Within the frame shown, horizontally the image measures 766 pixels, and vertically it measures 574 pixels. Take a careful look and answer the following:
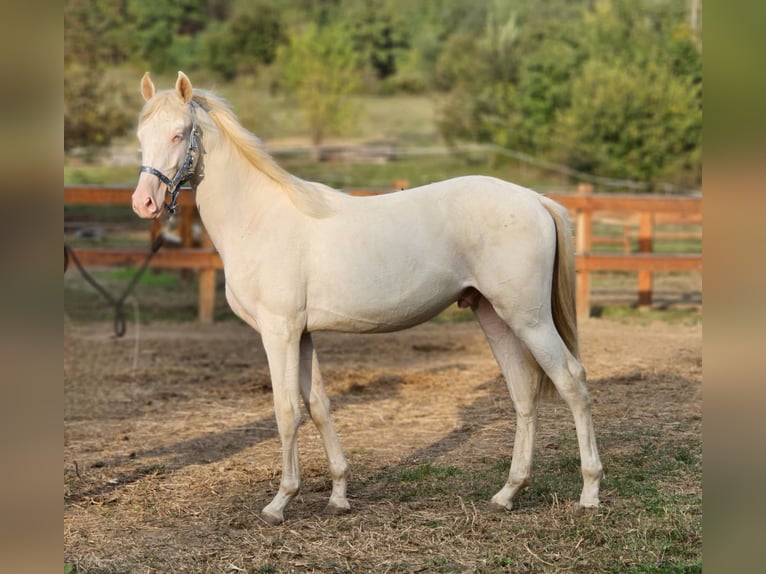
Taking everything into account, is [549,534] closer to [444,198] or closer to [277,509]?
[277,509]

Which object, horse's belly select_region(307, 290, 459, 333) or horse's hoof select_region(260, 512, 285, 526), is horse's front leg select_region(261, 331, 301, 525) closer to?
horse's hoof select_region(260, 512, 285, 526)

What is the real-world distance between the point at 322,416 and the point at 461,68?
2598 cm

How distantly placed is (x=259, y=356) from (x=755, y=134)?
7340 mm

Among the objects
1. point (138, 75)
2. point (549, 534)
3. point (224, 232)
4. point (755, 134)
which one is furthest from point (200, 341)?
point (138, 75)

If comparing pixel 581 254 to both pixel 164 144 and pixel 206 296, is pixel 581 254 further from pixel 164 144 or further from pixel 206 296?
pixel 164 144

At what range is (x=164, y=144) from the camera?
400 cm

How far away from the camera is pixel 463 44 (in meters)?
30.8

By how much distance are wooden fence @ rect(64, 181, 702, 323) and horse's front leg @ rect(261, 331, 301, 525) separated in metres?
5.42

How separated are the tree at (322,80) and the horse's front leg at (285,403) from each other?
21338 millimetres

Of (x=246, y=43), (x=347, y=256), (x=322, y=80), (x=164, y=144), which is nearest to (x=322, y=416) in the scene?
(x=347, y=256)

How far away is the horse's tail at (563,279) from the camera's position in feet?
14.3

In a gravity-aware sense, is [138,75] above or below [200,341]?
above

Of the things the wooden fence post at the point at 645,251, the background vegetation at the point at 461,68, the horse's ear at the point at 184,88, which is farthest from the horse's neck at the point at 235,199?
the background vegetation at the point at 461,68

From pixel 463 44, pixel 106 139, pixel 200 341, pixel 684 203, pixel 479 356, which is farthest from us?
pixel 463 44
